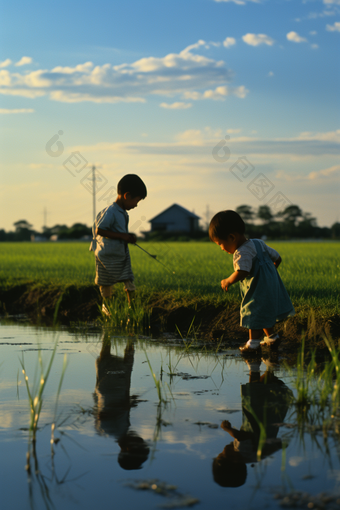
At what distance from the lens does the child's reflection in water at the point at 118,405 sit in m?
2.19

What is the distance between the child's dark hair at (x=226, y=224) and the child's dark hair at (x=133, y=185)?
5.35 ft

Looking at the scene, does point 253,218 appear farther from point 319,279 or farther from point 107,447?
point 107,447

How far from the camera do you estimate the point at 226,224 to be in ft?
13.9

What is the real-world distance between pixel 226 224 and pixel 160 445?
2307mm

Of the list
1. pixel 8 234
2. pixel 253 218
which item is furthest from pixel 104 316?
pixel 8 234

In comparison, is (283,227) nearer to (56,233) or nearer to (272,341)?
(56,233)

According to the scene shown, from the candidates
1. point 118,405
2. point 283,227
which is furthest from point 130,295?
point 283,227

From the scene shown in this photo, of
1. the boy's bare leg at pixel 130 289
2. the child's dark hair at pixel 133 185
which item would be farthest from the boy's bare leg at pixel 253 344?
the child's dark hair at pixel 133 185

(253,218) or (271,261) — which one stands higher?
(253,218)

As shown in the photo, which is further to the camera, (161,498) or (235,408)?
(235,408)

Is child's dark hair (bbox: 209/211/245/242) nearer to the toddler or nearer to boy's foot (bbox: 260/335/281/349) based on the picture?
the toddler

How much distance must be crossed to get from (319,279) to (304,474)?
16.8 feet

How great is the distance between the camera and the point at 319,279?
6859 mm

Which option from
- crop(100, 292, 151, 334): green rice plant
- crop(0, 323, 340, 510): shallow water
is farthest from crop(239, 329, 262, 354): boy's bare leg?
crop(100, 292, 151, 334): green rice plant
